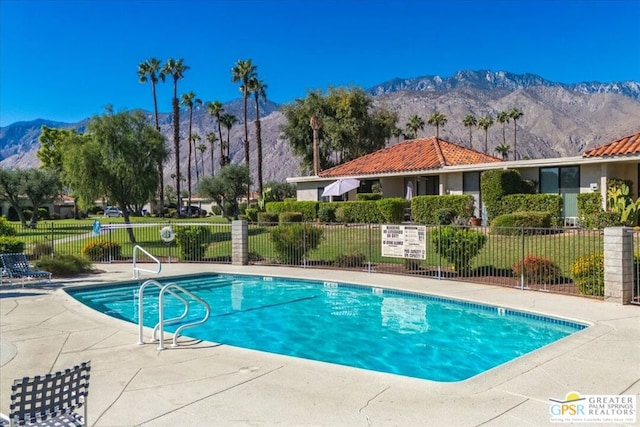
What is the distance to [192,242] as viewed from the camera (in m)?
21.5

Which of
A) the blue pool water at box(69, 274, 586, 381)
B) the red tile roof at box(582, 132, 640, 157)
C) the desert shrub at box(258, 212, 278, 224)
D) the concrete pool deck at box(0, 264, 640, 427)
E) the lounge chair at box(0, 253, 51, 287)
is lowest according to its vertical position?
the blue pool water at box(69, 274, 586, 381)

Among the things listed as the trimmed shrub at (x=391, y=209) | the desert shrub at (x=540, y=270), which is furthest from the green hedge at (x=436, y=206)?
the desert shrub at (x=540, y=270)

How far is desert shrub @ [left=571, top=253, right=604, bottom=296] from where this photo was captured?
1261cm

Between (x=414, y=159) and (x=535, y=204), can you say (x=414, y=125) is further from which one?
(x=535, y=204)

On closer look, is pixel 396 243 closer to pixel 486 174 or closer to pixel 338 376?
pixel 338 376

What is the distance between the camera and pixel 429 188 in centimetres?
3416

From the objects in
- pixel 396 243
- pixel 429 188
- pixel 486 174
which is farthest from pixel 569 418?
pixel 429 188

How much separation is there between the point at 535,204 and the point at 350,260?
37.3ft

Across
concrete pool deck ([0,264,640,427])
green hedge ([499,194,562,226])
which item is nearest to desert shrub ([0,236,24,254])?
concrete pool deck ([0,264,640,427])

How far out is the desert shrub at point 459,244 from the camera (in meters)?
16.1

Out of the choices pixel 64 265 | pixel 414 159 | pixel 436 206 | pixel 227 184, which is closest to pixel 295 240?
pixel 64 265

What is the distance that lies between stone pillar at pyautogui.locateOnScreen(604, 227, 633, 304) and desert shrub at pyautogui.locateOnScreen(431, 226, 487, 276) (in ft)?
14.0

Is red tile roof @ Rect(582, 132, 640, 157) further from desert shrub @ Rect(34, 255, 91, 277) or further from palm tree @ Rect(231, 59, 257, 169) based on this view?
palm tree @ Rect(231, 59, 257, 169)

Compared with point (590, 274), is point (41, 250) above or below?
above
